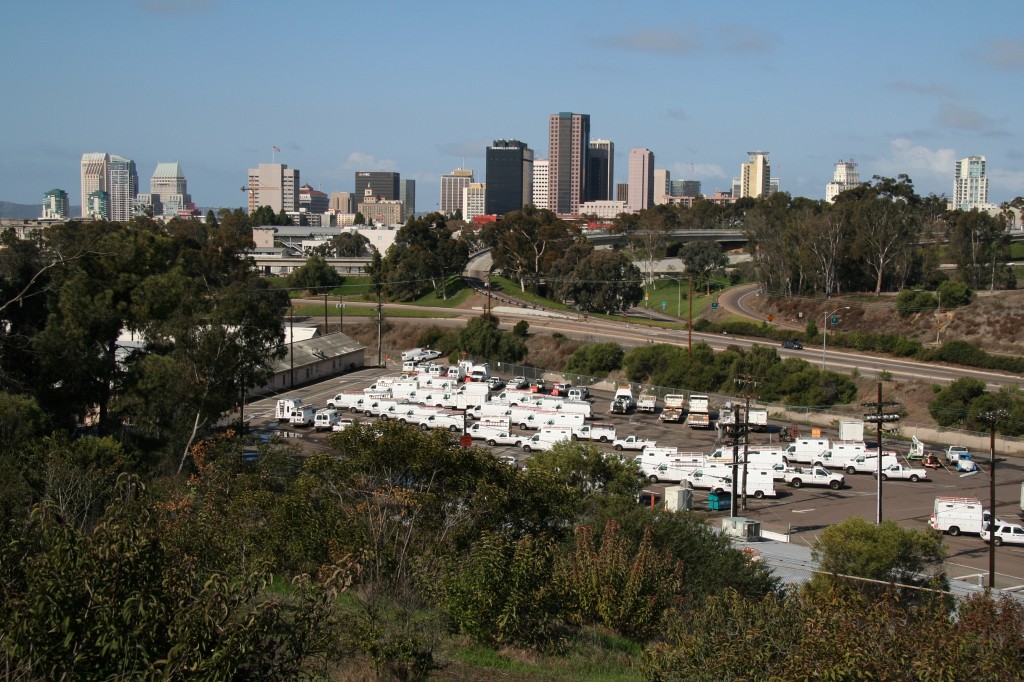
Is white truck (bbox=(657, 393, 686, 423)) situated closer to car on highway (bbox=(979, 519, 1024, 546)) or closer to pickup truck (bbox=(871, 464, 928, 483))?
pickup truck (bbox=(871, 464, 928, 483))

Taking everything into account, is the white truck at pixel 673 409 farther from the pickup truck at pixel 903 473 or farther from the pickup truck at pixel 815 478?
the pickup truck at pixel 903 473

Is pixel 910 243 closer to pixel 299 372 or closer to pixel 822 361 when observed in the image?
pixel 822 361

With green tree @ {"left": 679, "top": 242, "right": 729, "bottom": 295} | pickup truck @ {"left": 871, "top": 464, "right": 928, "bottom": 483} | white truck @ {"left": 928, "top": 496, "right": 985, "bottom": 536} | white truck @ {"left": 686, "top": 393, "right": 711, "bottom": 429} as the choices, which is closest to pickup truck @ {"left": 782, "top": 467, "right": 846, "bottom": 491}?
pickup truck @ {"left": 871, "top": 464, "right": 928, "bottom": 483}

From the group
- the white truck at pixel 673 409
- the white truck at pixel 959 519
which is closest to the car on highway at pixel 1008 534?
the white truck at pixel 959 519

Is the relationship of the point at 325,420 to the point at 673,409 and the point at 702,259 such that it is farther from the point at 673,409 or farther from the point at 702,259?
the point at 702,259

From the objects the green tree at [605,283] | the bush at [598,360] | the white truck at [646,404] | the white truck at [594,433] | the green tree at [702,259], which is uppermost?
the green tree at [702,259]

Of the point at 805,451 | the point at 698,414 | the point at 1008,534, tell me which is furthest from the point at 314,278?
the point at 1008,534

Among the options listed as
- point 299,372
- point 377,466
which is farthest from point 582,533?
point 299,372
